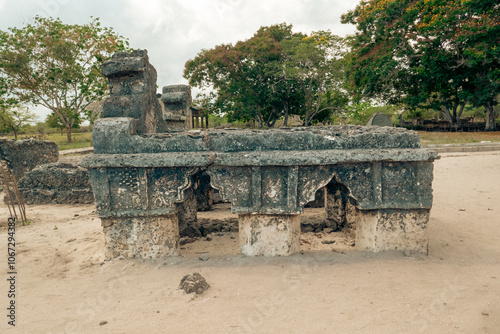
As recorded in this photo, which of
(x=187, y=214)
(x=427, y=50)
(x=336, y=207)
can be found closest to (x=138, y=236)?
(x=187, y=214)

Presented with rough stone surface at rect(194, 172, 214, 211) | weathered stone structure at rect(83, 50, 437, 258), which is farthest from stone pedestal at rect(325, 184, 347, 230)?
rough stone surface at rect(194, 172, 214, 211)

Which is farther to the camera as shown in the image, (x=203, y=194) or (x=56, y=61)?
(x=56, y=61)

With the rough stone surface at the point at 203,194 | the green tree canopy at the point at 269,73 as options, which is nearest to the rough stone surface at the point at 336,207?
the rough stone surface at the point at 203,194

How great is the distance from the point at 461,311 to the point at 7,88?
83.2ft

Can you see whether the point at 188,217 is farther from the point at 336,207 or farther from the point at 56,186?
the point at 56,186

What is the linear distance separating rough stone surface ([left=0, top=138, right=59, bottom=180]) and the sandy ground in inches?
232

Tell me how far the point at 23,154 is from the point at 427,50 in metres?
20.0

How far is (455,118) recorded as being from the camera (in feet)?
76.3

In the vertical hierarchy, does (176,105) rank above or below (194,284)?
above

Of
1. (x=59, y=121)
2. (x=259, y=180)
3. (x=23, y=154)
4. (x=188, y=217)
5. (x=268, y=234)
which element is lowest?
(x=188, y=217)

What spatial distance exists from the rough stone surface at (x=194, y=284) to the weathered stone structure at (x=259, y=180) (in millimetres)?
755

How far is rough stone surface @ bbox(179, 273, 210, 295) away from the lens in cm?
339

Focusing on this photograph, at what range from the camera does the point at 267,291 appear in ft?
11.1

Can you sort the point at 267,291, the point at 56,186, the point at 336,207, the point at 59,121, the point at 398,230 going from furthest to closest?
the point at 59,121
the point at 56,186
the point at 336,207
the point at 398,230
the point at 267,291
